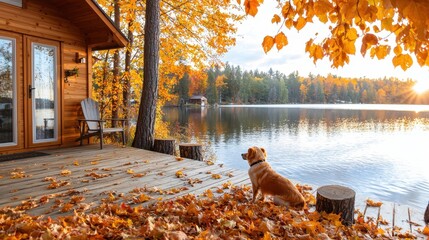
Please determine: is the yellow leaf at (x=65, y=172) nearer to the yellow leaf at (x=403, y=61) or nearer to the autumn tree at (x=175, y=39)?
the yellow leaf at (x=403, y=61)

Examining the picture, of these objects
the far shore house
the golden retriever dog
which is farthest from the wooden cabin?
the far shore house

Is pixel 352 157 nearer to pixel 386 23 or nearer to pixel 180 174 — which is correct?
pixel 180 174

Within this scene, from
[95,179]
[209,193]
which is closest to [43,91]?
[95,179]

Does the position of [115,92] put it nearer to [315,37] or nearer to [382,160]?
[315,37]

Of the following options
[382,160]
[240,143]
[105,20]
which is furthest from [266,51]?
[240,143]

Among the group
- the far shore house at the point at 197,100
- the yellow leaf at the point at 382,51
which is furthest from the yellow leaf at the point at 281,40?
the far shore house at the point at 197,100

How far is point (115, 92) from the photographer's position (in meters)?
10.6

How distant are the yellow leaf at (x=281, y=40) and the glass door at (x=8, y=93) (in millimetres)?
5175

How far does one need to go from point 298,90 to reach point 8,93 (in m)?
82.8

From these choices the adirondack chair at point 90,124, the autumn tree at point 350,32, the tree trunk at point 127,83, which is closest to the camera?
the autumn tree at point 350,32

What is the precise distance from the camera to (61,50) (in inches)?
237

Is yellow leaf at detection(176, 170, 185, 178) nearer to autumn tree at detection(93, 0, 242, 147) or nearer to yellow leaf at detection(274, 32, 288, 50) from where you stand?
yellow leaf at detection(274, 32, 288, 50)

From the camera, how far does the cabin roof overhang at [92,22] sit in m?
5.84

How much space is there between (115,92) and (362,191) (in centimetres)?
877
